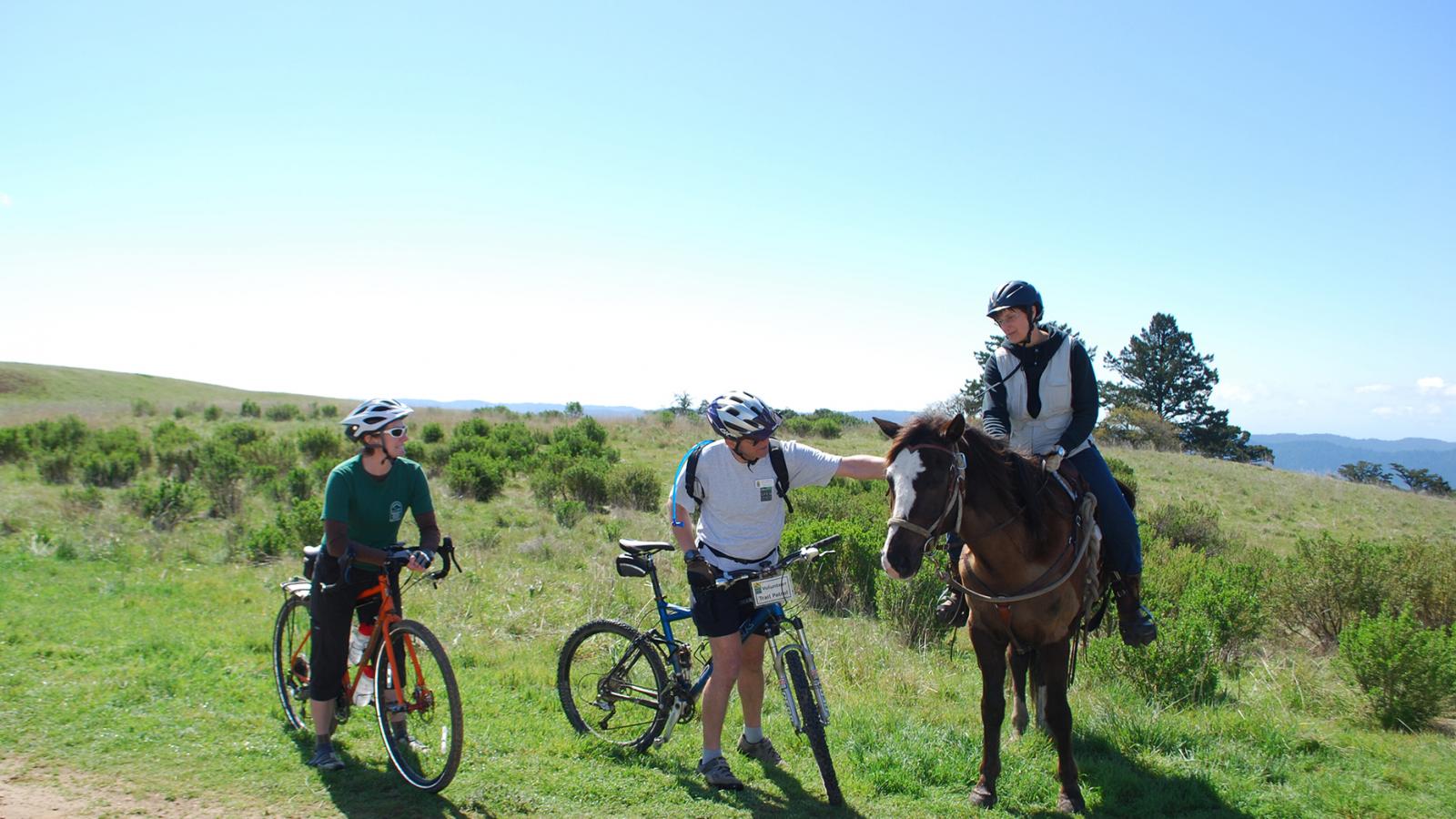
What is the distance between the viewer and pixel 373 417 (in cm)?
466

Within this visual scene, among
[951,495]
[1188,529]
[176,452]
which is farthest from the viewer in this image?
[176,452]

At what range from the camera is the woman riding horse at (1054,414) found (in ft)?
16.5

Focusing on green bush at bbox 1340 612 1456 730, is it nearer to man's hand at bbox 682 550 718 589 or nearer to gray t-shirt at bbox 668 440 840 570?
gray t-shirt at bbox 668 440 840 570

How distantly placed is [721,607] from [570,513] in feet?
34.9

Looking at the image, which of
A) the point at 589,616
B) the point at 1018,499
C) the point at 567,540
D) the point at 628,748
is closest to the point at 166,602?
the point at 589,616

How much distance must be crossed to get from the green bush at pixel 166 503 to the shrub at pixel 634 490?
7.15 meters

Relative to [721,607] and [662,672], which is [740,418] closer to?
[721,607]

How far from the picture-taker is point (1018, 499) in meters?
4.55

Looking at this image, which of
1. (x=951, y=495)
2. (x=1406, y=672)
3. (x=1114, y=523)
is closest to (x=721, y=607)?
(x=951, y=495)

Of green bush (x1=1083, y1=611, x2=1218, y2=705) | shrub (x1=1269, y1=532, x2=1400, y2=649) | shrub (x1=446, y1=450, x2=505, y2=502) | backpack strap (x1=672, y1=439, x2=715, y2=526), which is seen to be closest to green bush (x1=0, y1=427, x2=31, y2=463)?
shrub (x1=446, y1=450, x2=505, y2=502)

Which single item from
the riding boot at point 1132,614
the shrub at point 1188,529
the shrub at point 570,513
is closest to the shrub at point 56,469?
the shrub at point 570,513

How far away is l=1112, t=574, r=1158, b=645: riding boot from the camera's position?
5.25 meters

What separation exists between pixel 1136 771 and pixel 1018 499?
196 centimetres

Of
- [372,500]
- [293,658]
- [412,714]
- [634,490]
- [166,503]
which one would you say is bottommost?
[412,714]
